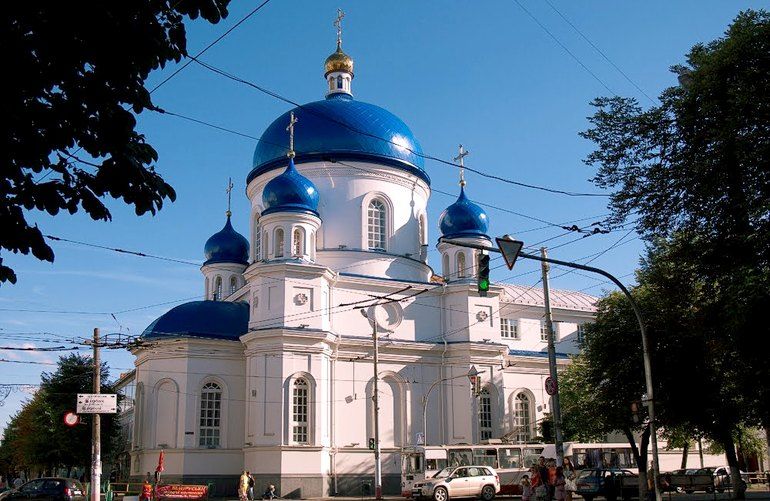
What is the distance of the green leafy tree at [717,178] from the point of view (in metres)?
15.3

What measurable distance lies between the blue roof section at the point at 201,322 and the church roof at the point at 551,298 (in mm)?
16779

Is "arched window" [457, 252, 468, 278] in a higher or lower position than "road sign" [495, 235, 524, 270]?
higher

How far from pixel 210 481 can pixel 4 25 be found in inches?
1209

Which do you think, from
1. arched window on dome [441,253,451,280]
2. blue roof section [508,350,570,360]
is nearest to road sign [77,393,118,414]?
arched window on dome [441,253,451,280]

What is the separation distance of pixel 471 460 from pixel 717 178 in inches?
776

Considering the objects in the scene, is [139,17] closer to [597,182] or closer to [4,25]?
[4,25]

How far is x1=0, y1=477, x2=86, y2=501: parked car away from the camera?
83.7 feet

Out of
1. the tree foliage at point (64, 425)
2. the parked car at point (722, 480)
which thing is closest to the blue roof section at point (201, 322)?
the tree foliage at point (64, 425)

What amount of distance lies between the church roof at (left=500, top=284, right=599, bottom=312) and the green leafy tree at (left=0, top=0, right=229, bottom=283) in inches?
1609

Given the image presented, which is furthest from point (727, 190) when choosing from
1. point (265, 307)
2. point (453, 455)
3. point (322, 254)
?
point (322, 254)

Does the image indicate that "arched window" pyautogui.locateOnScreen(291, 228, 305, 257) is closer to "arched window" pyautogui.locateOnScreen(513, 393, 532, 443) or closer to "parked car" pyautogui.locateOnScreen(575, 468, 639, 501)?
"arched window" pyautogui.locateOnScreen(513, 393, 532, 443)

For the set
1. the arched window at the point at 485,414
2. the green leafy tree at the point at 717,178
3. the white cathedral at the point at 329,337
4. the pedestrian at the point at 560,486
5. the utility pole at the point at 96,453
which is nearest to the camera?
the green leafy tree at the point at 717,178

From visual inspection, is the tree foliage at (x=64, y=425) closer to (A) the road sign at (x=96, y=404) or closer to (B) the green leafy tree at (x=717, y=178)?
(A) the road sign at (x=96, y=404)

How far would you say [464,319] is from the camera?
131 feet
